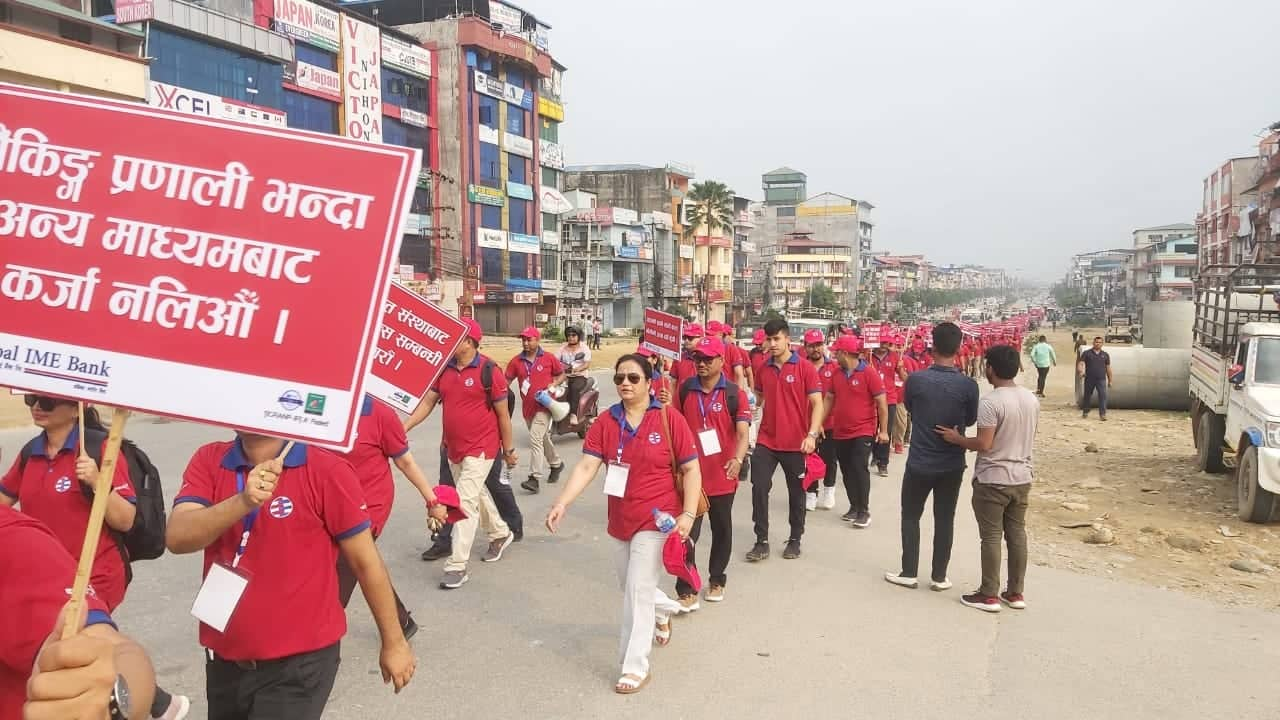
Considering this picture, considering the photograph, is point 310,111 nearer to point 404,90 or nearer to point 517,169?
point 404,90

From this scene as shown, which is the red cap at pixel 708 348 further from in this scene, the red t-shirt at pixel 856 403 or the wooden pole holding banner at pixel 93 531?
the wooden pole holding banner at pixel 93 531

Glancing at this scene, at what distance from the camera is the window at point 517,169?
55844 millimetres

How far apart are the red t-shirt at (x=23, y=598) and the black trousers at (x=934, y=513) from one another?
554cm

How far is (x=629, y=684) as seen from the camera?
15.3 ft

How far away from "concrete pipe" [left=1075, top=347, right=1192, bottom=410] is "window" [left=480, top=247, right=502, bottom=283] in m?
38.6

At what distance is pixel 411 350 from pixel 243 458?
9.53 ft

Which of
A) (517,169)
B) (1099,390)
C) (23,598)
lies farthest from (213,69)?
(23,598)

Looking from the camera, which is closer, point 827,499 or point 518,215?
point 827,499

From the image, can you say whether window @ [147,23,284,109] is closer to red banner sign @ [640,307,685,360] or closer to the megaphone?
red banner sign @ [640,307,685,360]

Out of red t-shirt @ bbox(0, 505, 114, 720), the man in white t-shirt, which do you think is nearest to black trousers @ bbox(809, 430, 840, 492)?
the man in white t-shirt

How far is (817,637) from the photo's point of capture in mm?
5527

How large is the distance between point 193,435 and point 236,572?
1189 cm

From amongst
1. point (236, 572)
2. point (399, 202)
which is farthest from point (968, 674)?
point (399, 202)

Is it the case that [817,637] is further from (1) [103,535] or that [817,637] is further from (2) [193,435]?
(2) [193,435]
